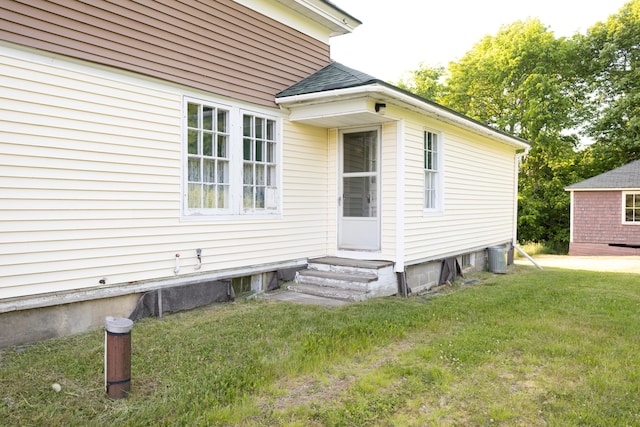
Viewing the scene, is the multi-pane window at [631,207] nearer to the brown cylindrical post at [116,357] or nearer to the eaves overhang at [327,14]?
the eaves overhang at [327,14]

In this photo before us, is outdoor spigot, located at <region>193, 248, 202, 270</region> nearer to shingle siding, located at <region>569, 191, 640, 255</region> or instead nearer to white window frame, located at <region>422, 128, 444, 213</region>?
white window frame, located at <region>422, 128, 444, 213</region>

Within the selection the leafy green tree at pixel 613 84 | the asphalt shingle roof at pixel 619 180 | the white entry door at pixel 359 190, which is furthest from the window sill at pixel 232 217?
Answer: the leafy green tree at pixel 613 84

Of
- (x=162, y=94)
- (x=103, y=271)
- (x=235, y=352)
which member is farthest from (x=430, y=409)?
(x=162, y=94)

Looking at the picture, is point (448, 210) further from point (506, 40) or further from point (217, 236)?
point (506, 40)

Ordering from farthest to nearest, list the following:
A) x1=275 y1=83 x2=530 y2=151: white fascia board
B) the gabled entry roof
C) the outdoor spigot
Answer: the gabled entry roof, x1=275 y1=83 x2=530 y2=151: white fascia board, the outdoor spigot

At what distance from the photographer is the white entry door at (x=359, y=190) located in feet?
25.3

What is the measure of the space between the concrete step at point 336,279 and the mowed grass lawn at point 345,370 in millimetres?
764

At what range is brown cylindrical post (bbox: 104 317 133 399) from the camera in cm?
324

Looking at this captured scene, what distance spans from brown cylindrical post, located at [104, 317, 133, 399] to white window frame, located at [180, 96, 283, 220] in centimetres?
274

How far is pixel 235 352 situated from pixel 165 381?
2.69 ft

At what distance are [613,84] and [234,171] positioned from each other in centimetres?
2432

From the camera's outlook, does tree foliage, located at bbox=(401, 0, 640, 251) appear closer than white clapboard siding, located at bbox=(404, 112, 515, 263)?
No

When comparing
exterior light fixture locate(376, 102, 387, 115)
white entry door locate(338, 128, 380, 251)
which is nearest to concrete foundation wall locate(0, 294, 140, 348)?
white entry door locate(338, 128, 380, 251)

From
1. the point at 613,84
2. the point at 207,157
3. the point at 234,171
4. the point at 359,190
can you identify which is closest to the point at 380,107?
the point at 359,190
